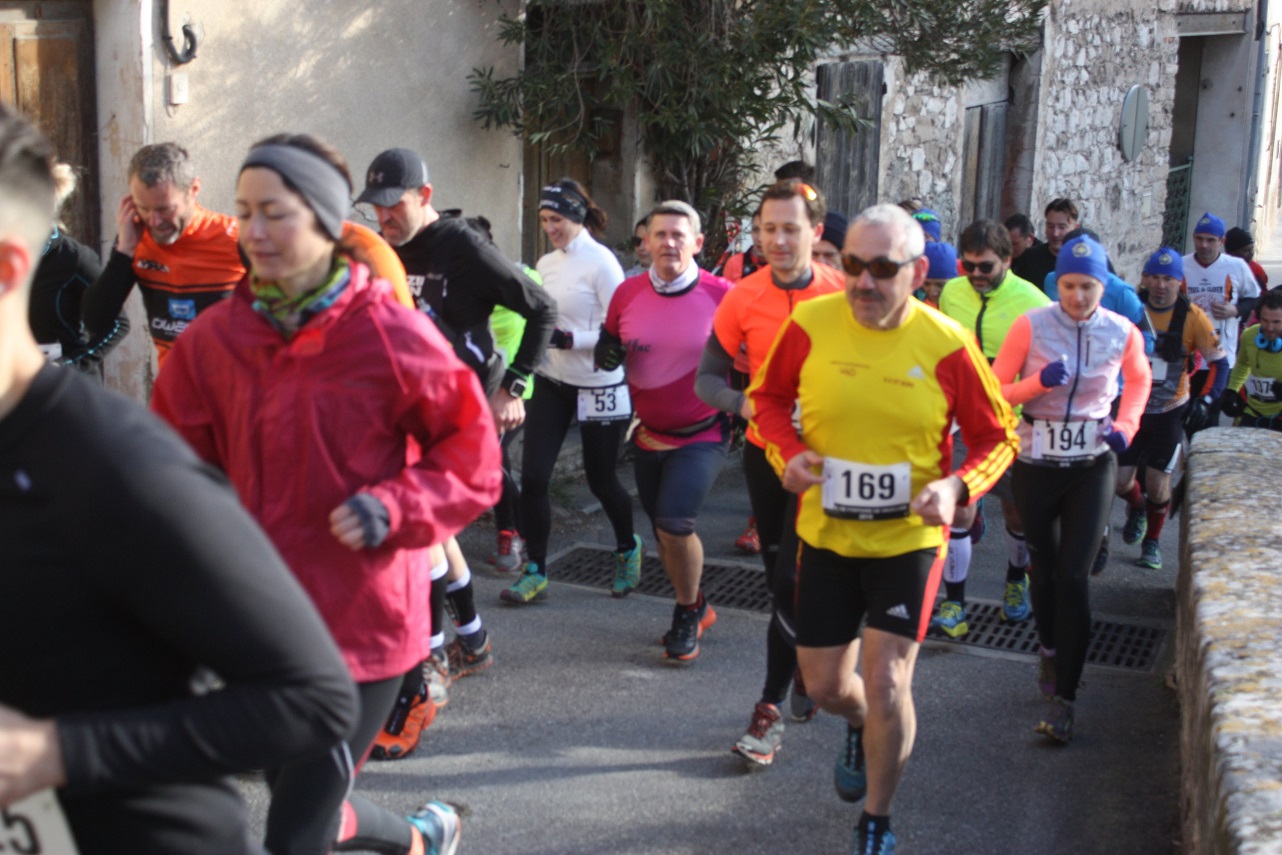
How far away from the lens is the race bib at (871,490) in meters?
3.84

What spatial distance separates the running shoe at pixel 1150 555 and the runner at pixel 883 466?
399 cm

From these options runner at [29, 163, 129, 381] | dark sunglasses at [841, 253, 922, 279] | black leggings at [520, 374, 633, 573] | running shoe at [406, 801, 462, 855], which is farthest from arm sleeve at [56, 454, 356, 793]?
black leggings at [520, 374, 633, 573]

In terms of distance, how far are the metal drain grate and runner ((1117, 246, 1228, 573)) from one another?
3.96ft

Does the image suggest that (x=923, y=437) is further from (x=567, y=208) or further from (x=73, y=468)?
(x=567, y=208)

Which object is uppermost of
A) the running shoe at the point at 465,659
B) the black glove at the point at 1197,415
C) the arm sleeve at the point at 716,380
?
the arm sleeve at the point at 716,380

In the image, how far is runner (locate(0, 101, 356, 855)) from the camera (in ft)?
4.86

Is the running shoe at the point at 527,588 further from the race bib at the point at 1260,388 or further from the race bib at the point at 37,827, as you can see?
the race bib at the point at 37,827

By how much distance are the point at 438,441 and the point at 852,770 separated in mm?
2085

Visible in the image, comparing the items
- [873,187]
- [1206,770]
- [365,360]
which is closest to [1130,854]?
[1206,770]

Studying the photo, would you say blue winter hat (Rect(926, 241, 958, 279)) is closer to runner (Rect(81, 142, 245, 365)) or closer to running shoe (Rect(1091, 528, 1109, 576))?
running shoe (Rect(1091, 528, 1109, 576))

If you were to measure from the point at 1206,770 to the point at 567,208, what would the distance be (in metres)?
4.28

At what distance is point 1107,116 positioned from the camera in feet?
55.5

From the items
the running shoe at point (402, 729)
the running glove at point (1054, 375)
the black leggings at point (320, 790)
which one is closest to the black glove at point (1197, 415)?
the running glove at point (1054, 375)

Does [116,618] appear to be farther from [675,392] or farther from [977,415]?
[675,392]
